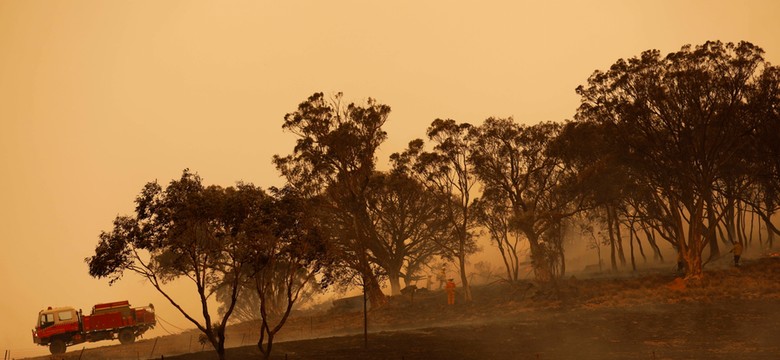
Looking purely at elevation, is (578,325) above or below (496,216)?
below

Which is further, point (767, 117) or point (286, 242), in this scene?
point (767, 117)

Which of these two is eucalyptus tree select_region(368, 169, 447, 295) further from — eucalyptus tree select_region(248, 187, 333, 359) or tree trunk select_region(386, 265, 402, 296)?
eucalyptus tree select_region(248, 187, 333, 359)

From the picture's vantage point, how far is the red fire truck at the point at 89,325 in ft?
178

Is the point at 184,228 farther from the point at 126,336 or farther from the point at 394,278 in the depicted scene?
the point at 394,278

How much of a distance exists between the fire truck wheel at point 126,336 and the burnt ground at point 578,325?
9.41ft

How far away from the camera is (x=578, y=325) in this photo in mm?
43719

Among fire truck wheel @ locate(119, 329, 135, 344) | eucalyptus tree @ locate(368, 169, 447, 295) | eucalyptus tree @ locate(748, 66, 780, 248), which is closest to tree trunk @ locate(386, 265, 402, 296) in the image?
eucalyptus tree @ locate(368, 169, 447, 295)

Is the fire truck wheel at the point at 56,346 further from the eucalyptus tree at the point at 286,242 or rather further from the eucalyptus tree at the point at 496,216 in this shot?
the eucalyptus tree at the point at 496,216

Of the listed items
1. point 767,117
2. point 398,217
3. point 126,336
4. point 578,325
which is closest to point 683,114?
point 767,117

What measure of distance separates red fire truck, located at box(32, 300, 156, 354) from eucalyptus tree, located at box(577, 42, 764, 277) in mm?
46667

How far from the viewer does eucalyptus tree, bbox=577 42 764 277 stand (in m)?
52.2

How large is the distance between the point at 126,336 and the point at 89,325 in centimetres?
407

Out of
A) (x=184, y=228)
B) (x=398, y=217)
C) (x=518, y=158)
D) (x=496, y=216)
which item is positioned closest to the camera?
(x=184, y=228)

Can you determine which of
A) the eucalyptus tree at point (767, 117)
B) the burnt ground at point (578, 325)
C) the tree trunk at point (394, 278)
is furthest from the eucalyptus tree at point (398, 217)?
the eucalyptus tree at point (767, 117)
